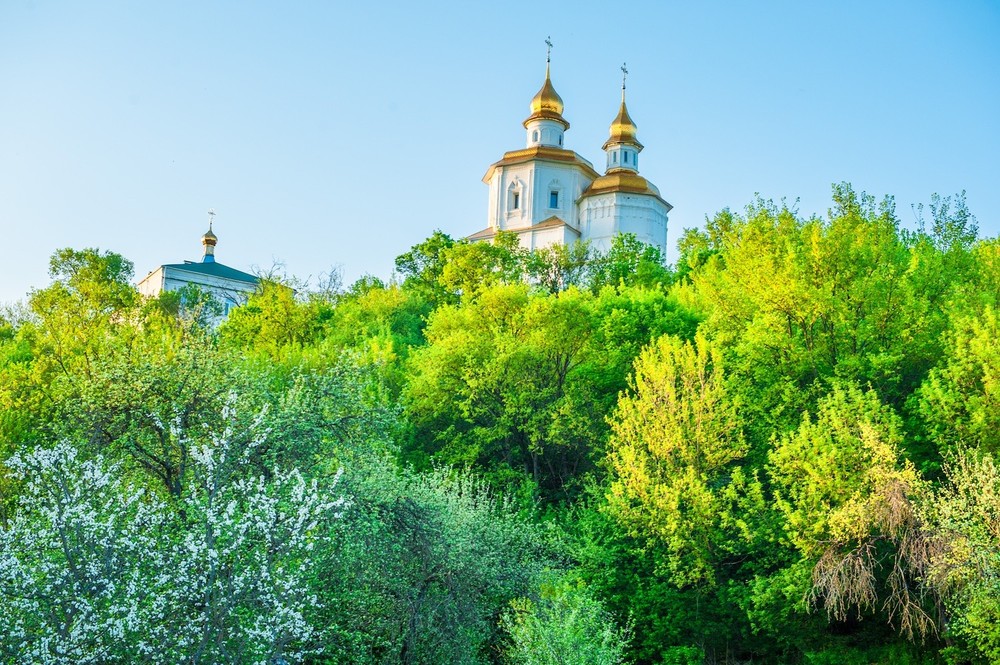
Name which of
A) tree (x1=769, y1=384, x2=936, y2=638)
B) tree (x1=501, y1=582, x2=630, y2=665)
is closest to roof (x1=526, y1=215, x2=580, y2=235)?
tree (x1=769, y1=384, x2=936, y2=638)

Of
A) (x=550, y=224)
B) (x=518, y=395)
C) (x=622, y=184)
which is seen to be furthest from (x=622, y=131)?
(x=518, y=395)

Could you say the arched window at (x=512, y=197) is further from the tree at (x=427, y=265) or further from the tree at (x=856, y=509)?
the tree at (x=856, y=509)

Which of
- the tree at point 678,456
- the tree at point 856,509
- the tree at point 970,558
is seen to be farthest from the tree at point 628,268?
the tree at point 970,558

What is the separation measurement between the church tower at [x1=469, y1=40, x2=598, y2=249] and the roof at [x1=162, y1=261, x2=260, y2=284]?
24.9 metres

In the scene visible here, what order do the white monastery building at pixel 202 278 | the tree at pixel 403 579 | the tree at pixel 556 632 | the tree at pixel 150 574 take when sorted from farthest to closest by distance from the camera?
the white monastery building at pixel 202 278
the tree at pixel 556 632
the tree at pixel 403 579
the tree at pixel 150 574

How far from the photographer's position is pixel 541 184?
72000 millimetres

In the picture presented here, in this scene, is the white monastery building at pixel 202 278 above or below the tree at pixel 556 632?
above

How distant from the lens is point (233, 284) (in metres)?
87.6

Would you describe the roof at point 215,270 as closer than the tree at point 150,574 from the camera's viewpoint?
No

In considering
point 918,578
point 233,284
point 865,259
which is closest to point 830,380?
point 865,259

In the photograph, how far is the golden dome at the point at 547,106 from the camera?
74438 mm

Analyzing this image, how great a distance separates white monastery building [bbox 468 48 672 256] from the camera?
70250mm

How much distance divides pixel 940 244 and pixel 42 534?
3151cm

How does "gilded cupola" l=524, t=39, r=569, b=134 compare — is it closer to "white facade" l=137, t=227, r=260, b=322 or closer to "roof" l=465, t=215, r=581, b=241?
"roof" l=465, t=215, r=581, b=241
